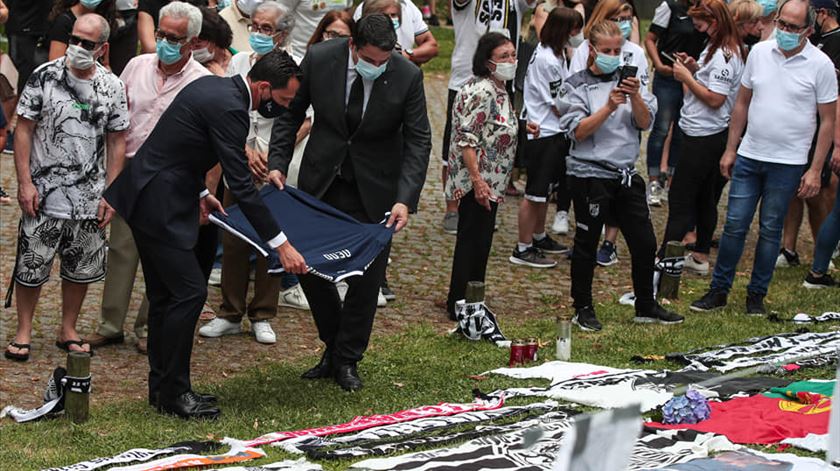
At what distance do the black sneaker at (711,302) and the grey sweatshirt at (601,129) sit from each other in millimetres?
1456

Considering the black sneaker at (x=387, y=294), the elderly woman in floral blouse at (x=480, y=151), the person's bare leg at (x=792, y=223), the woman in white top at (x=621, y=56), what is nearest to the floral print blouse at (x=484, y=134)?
the elderly woman in floral blouse at (x=480, y=151)

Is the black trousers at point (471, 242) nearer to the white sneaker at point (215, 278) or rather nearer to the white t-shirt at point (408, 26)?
the white sneaker at point (215, 278)

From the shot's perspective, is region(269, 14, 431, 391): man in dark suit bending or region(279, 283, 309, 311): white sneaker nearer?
region(269, 14, 431, 391): man in dark suit bending

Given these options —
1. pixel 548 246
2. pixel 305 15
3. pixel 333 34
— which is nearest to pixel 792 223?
pixel 548 246

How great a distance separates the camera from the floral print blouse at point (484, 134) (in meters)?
9.42

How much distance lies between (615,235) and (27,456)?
6.37 metres

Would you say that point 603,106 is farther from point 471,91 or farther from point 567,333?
point 567,333

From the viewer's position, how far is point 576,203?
9.34m

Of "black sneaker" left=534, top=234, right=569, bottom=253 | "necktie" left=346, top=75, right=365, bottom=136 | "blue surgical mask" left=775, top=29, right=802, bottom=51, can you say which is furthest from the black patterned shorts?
"blue surgical mask" left=775, top=29, right=802, bottom=51

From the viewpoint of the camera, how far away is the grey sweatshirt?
9.19m

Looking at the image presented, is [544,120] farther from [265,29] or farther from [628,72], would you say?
[265,29]

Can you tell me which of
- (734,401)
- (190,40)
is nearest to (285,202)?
(190,40)

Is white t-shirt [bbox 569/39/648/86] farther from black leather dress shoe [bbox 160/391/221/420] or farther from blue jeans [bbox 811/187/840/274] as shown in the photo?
black leather dress shoe [bbox 160/391/221/420]

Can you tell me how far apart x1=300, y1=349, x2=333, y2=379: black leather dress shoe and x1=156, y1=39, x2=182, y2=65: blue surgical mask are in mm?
1977
